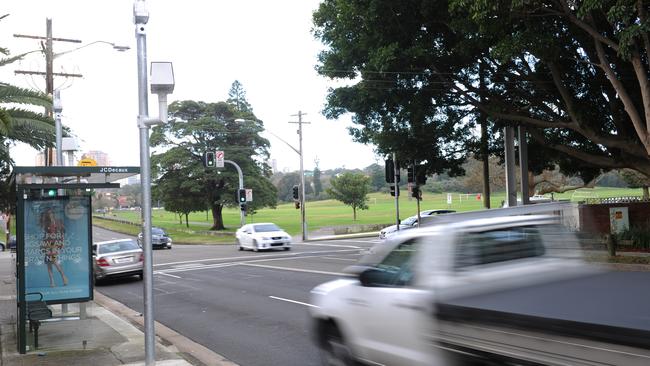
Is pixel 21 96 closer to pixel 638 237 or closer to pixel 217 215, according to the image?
pixel 638 237

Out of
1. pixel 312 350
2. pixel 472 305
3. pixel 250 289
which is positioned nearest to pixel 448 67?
pixel 250 289

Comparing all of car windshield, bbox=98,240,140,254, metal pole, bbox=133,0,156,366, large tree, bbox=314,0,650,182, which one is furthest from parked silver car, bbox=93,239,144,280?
metal pole, bbox=133,0,156,366

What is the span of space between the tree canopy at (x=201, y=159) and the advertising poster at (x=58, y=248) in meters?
43.9

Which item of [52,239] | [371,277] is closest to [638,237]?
[371,277]

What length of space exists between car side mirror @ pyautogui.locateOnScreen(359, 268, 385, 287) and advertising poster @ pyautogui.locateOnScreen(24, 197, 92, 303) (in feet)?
18.9

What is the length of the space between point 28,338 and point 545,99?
797 inches

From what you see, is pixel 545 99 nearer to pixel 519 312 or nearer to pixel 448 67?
pixel 448 67

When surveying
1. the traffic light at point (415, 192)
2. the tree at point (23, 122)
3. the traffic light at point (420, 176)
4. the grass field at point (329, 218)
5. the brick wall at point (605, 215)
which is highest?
the tree at point (23, 122)

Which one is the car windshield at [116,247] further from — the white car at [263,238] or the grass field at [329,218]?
the grass field at [329,218]

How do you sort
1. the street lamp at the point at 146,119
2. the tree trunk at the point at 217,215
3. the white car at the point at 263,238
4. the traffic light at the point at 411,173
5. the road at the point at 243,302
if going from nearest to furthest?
the street lamp at the point at 146,119, the road at the point at 243,302, the traffic light at the point at 411,173, the white car at the point at 263,238, the tree trunk at the point at 217,215

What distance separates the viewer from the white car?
3034 cm

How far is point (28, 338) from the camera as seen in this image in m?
8.88

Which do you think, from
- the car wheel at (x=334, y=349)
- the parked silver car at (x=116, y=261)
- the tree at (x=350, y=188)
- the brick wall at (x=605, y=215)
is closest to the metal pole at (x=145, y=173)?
the car wheel at (x=334, y=349)

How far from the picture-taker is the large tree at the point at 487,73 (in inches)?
655
